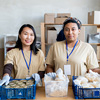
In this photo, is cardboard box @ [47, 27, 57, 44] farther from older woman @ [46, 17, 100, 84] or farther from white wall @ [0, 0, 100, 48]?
older woman @ [46, 17, 100, 84]

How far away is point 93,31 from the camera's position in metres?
4.25

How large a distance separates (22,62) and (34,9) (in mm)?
2779

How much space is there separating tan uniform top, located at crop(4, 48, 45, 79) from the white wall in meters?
2.60

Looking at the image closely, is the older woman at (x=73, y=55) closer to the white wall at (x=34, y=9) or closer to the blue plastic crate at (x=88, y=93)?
the blue plastic crate at (x=88, y=93)

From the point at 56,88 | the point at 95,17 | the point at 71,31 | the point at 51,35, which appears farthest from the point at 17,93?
the point at 95,17

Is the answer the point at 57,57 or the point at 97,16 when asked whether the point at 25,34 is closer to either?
the point at 57,57

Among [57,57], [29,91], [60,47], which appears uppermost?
[60,47]

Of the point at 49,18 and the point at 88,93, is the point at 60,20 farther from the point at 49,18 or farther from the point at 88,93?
the point at 88,93

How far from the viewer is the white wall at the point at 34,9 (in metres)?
4.10

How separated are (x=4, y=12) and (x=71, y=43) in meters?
3.07

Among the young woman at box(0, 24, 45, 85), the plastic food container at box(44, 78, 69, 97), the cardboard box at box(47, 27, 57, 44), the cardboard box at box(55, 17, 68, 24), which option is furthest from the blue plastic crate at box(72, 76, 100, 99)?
the cardboard box at box(55, 17, 68, 24)

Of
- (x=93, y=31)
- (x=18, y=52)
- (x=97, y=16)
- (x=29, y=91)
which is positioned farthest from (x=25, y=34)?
(x=93, y=31)

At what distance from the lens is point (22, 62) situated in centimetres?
165

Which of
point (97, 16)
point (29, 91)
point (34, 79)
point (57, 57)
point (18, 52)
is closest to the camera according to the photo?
point (29, 91)
